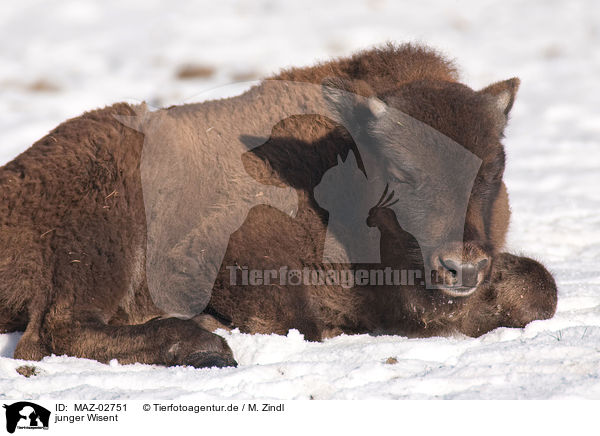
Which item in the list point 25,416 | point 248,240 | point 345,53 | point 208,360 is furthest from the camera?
point 345,53

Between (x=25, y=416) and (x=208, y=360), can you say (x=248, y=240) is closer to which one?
(x=208, y=360)

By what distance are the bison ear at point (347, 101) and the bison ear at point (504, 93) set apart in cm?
77

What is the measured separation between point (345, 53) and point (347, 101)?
6.92 m

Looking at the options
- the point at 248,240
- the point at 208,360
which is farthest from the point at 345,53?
the point at 208,360

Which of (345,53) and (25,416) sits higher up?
(345,53)

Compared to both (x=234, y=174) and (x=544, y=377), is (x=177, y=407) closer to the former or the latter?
(x=544, y=377)

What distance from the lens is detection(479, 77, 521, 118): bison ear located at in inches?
187

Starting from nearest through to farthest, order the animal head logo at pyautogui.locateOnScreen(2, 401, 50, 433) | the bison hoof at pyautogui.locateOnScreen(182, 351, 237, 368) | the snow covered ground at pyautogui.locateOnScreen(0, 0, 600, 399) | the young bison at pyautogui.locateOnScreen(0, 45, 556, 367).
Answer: the animal head logo at pyautogui.locateOnScreen(2, 401, 50, 433), the snow covered ground at pyautogui.locateOnScreen(0, 0, 600, 399), the bison hoof at pyautogui.locateOnScreen(182, 351, 237, 368), the young bison at pyautogui.locateOnScreen(0, 45, 556, 367)

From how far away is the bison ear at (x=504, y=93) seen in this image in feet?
15.6

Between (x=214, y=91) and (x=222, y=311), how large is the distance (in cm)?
721

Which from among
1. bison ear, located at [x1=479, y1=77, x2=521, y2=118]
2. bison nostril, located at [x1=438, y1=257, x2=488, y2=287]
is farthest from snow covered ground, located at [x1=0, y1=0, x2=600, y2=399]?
bison ear, located at [x1=479, y1=77, x2=521, y2=118]

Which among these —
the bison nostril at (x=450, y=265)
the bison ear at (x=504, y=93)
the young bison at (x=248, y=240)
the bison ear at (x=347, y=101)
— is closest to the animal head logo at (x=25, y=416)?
the young bison at (x=248, y=240)

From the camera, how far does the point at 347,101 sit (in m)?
4.83

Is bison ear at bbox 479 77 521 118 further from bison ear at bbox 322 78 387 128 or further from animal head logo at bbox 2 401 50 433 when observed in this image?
animal head logo at bbox 2 401 50 433
